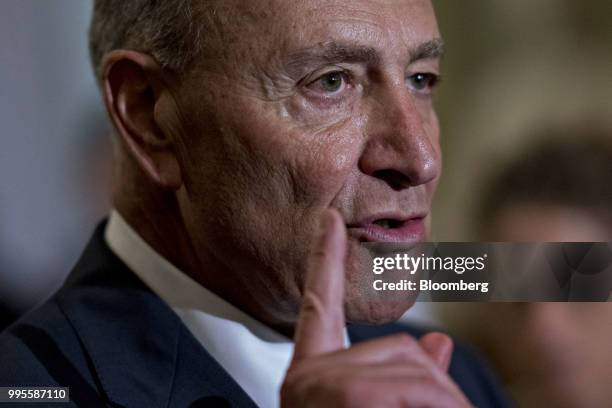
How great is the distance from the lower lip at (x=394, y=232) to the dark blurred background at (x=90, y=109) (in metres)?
0.91

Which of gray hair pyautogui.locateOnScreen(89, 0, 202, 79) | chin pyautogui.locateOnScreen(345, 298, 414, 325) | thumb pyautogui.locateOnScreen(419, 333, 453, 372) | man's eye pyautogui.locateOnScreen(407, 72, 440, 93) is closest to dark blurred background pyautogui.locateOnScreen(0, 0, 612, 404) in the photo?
man's eye pyautogui.locateOnScreen(407, 72, 440, 93)

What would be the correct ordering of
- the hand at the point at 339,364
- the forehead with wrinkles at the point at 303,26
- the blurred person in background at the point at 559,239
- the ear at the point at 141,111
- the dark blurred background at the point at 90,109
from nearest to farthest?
1. the hand at the point at 339,364
2. the forehead with wrinkles at the point at 303,26
3. the ear at the point at 141,111
4. the blurred person in background at the point at 559,239
5. the dark blurred background at the point at 90,109

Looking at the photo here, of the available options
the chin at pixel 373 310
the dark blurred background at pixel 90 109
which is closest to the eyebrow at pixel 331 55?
the chin at pixel 373 310

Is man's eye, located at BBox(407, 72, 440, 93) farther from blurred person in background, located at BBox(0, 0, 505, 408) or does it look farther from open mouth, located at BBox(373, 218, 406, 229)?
open mouth, located at BBox(373, 218, 406, 229)

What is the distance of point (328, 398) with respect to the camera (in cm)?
96

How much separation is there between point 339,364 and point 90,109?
77.9 inches

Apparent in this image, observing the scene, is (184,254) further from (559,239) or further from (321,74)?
(559,239)

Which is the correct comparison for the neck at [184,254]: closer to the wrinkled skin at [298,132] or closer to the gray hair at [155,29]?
the wrinkled skin at [298,132]

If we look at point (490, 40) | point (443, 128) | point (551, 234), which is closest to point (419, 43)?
point (551, 234)

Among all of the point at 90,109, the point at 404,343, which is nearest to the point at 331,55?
the point at 404,343

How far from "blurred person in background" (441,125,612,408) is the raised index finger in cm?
59

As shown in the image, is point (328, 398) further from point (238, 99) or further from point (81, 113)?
point (81, 113)

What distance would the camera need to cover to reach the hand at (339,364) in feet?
3.11

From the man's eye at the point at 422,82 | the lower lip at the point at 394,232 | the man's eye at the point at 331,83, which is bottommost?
the lower lip at the point at 394,232
